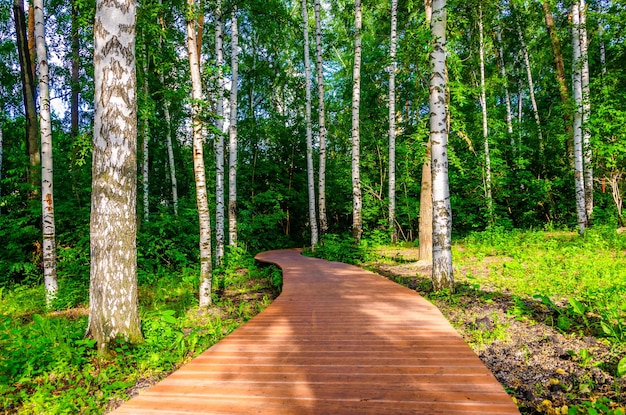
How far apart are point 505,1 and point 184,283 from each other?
75.8 ft

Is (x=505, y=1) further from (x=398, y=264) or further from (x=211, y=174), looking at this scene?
(x=211, y=174)

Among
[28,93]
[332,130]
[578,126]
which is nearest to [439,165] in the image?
[578,126]

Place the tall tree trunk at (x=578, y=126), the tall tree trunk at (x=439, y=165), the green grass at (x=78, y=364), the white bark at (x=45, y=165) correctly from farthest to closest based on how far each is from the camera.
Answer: the tall tree trunk at (x=578, y=126) → the white bark at (x=45, y=165) → the tall tree trunk at (x=439, y=165) → the green grass at (x=78, y=364)

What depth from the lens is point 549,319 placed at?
13.8 feet

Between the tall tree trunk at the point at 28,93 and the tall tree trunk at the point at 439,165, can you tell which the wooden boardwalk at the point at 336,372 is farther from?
the tall tree trunk at the point at 28,93

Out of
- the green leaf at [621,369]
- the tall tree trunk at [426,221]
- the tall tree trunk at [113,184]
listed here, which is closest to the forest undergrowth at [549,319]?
the green leaf at [621,369]

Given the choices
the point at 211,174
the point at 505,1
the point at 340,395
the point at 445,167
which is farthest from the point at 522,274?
the point at 505,1

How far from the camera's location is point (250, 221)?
1803 cm

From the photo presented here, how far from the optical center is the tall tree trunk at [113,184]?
390cm

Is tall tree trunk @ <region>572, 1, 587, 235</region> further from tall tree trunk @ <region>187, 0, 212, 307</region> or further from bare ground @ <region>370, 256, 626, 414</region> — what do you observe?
tall tree trunk @ <region>187, 0, 212, 307</region>

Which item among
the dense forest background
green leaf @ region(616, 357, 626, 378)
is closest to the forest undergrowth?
green leaf @ region(616, 357, 626, 378)

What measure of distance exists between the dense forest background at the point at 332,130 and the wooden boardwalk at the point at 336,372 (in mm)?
5083

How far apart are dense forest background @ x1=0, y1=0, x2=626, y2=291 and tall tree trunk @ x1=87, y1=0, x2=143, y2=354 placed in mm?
2853

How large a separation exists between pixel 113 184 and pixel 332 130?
1965 cm
